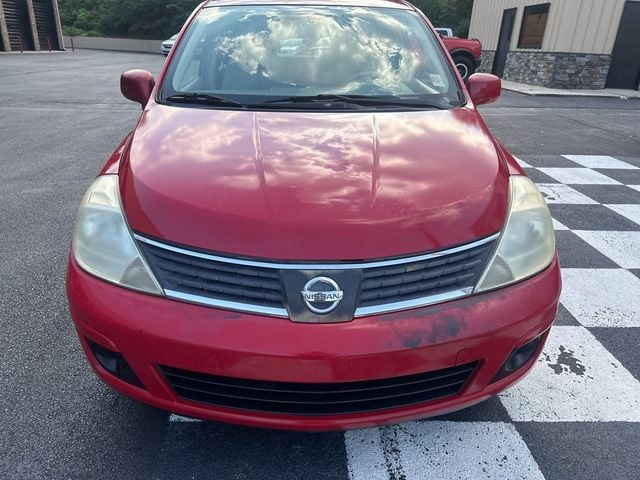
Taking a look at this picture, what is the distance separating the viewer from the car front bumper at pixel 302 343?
1313mm

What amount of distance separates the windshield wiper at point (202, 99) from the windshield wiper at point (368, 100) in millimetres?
167

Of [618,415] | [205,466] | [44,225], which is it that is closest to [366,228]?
[205,466]

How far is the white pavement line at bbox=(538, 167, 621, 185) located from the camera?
16.1 ft

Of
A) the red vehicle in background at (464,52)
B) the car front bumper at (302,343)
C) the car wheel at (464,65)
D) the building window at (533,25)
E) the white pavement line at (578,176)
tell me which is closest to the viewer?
the car front bumper at (302,343)

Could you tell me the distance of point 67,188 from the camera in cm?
429

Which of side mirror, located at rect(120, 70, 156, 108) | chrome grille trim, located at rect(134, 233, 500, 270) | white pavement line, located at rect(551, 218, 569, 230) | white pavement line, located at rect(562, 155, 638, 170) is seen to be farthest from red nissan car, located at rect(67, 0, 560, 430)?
white pavement line, located at rect(562, 155, 638, 170)

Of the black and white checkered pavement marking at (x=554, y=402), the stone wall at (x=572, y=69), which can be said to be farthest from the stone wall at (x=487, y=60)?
the black and white checkered pavement marking at (x=554, y=402)

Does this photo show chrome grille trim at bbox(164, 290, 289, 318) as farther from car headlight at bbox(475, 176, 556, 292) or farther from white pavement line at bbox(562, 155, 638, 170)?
white pavement line at bbox(562, 155, 638, 170)

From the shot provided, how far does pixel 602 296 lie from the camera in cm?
277

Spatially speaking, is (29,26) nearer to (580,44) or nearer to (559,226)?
(580,44)

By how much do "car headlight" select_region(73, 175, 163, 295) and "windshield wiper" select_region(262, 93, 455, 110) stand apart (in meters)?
0.88

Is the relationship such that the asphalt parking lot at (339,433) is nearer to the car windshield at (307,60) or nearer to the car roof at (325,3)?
the car windshield at (307,60)

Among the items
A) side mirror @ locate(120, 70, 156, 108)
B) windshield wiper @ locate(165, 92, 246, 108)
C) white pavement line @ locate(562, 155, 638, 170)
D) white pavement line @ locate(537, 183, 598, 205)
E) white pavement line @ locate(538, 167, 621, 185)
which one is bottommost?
white pavement line @ locate(562, 155, 638, 170)

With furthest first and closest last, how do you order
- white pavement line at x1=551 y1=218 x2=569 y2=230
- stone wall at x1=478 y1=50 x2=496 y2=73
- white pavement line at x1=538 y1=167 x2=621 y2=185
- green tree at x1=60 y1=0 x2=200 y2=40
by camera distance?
1. green tree at x1=60 y1=0 x2=200 y2=40
2. stone wall at x1=478 y1=50 x2=496 y2=73
3. white pavement line at x1=538 y1=167 x2=621 y2=185
4. white pavement line at x1=551 y1=218 x2=569 y2=230
